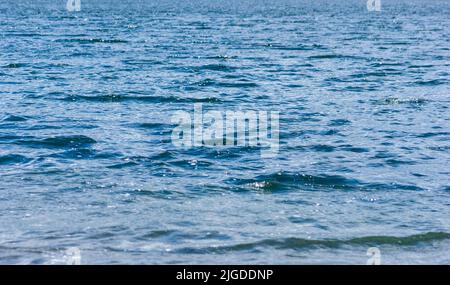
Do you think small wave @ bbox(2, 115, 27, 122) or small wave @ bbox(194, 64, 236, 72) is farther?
small wave @ bbox(194, 64, 236, 72)

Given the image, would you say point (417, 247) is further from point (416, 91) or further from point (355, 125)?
point (416, 91)

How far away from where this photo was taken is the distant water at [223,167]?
37.2ft

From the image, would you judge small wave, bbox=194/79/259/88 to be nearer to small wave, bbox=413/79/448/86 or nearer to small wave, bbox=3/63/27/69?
small wave, bbox=413/79/448/86

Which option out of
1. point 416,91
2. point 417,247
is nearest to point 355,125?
point 416,91

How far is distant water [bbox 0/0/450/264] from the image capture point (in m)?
11.3

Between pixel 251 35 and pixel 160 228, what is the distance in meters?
41.3

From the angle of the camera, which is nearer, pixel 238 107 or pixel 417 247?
pixel 417 247

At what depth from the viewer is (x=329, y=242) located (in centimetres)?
1143

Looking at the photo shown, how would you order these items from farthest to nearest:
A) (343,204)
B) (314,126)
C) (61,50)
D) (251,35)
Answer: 1. (251,35)
2. (61,50)
3. (314,126)
4. (343,204)

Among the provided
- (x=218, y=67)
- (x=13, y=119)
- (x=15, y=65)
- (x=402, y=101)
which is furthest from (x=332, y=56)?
(x=13, y=119)

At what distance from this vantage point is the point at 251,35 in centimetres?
5206

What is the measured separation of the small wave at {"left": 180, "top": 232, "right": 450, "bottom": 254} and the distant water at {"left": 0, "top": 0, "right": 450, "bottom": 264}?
0.03 metres

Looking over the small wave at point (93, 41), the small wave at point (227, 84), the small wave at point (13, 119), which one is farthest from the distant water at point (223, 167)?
the small wave at point (93, 41)

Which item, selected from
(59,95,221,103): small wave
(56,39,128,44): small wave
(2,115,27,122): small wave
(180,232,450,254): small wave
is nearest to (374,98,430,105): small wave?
(59,95,221,103): small wave
